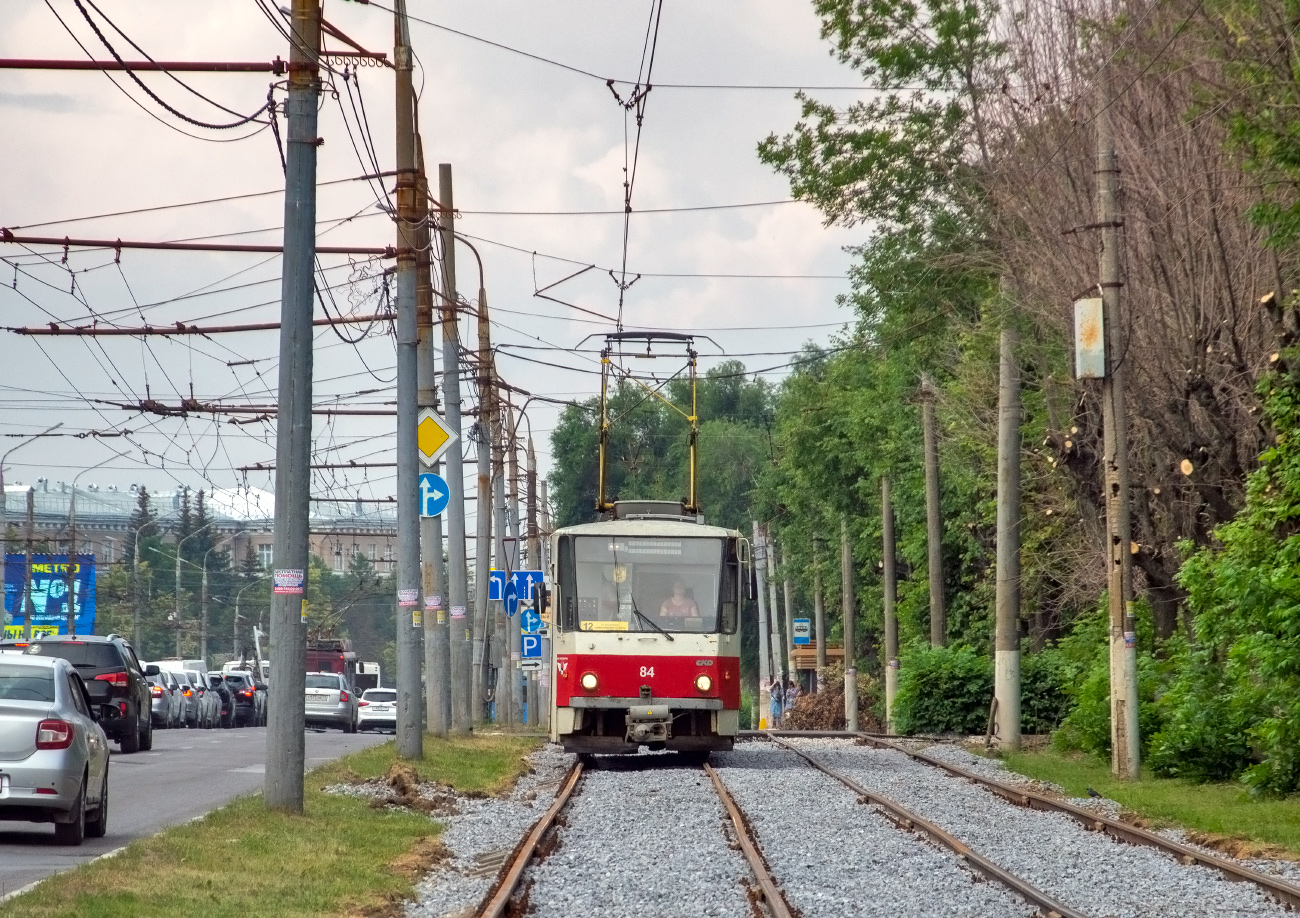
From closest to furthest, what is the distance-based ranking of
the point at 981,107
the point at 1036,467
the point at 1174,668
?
the point at 1174,668, the point at 981,107, the point at 1036,467

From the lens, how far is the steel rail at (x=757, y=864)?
10.1 m

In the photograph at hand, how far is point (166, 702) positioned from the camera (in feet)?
141

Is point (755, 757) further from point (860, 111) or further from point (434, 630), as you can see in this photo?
point (860, 111)

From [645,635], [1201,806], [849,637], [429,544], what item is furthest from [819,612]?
[1201,806]

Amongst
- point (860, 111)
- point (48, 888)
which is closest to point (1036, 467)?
point (860, 111)

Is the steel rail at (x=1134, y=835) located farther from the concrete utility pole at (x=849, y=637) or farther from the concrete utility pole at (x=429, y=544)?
the concrete utility pole at (x=849, y=637)

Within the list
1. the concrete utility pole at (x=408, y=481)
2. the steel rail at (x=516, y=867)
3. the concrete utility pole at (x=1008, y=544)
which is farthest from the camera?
the concrete utility pole at (x=1008, y=544)

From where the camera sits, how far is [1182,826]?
621 inches

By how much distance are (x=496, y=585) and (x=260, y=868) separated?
27400 mm

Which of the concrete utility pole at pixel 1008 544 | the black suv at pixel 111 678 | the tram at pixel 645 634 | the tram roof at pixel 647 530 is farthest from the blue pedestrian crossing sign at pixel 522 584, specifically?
the tram at pixel 645 634

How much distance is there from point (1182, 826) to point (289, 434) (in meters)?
8.02

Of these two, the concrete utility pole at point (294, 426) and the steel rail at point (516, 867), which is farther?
the concrete utility pole at point (294, 426)

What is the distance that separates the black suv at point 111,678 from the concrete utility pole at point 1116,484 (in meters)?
14.8

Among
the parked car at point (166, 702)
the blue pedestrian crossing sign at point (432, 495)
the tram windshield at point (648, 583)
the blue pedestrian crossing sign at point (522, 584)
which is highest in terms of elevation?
the blue pedestrian crossing sign at point (432, 495)
